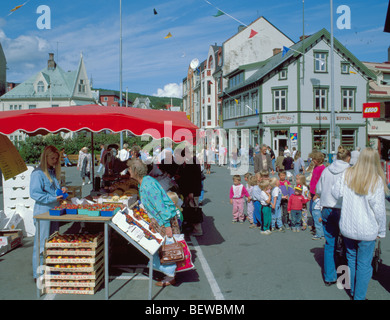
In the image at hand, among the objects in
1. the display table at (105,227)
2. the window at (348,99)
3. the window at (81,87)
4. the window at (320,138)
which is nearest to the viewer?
the display table at (105,227)

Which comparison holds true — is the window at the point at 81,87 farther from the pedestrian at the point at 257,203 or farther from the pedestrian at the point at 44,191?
the pedestrian at the point at 44,191

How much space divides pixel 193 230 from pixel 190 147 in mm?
1970

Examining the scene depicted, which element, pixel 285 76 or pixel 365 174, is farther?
pixel 285 76

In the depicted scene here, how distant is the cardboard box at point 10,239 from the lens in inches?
264

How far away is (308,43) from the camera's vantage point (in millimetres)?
33188

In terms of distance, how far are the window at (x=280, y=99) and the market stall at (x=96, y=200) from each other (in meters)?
29.6

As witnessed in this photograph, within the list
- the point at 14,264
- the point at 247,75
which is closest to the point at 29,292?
the point at 14,264

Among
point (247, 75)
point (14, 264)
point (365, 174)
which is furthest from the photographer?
point (247, 75)

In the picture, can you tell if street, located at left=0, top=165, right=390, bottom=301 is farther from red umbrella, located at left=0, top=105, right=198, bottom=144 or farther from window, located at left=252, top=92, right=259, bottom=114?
window, located at left=252, top=92, right=259, bottom=114

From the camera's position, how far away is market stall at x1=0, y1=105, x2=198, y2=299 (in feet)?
15.3

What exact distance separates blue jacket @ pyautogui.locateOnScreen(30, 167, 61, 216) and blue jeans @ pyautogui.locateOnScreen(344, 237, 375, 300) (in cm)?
409

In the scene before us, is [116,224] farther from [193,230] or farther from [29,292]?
[193,230]

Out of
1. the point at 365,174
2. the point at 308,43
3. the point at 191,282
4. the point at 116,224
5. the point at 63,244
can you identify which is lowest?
the point at 191,282

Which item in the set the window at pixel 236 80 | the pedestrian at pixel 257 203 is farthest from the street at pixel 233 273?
the window at pixel 236 80
